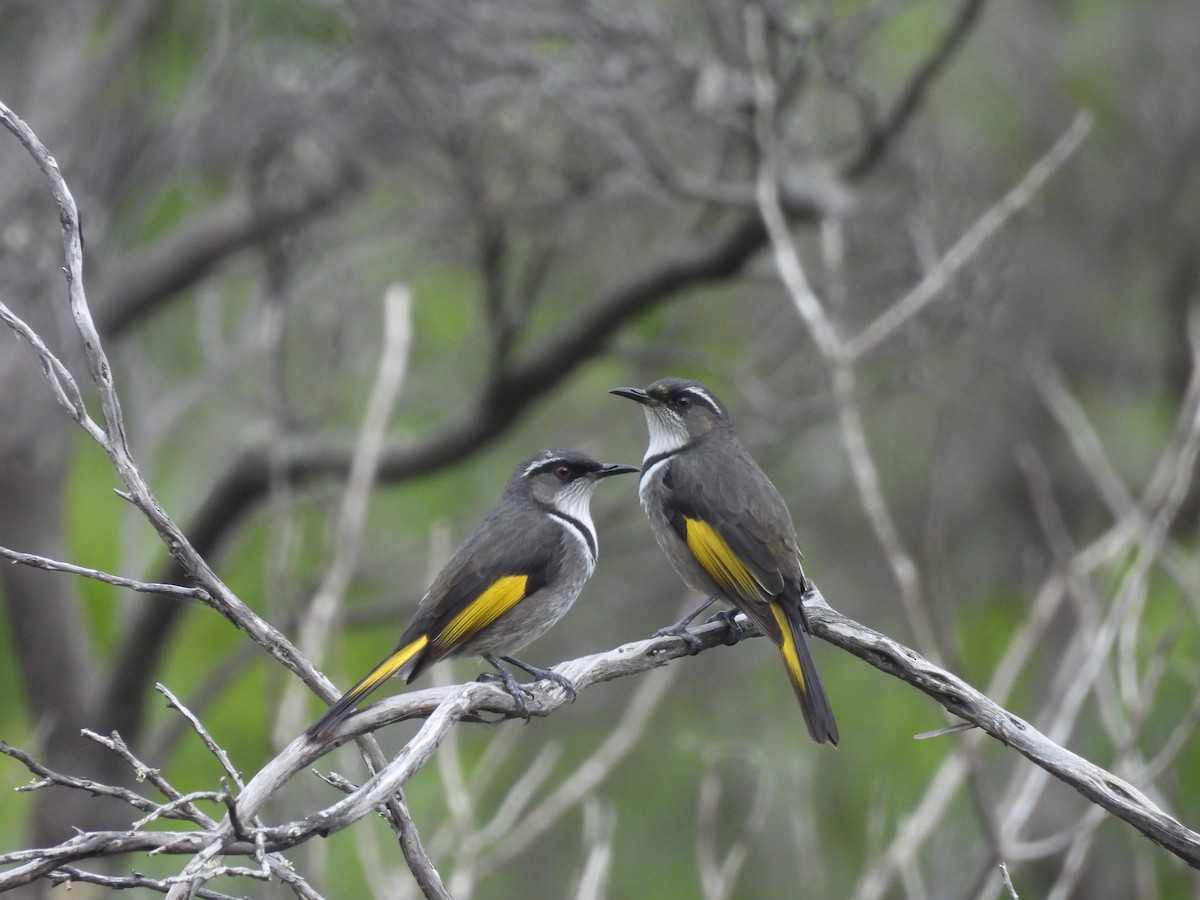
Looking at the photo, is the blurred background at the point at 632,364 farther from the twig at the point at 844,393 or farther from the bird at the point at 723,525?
the bird at the point at 723,525

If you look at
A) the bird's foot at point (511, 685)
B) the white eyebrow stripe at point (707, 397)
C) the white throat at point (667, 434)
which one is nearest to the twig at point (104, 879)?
the bird's foot at point (511, 685)

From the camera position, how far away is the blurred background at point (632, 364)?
6168 mm

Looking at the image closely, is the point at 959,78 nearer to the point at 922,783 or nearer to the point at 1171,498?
the point at 922,783

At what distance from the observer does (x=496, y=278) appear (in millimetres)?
7758

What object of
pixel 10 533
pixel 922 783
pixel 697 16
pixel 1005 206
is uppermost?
pixel 697 16

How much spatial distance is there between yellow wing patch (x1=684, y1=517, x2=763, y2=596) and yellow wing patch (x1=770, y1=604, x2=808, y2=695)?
86 millimetres

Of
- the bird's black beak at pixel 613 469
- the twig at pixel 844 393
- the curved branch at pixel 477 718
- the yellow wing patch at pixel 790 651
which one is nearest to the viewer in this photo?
the curved branch at pixel 477 718

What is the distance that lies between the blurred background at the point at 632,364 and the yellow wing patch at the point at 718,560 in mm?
531

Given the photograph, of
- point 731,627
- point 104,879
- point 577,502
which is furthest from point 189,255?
point 104,879

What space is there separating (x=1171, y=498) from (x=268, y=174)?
6263 mm

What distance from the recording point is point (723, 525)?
4469 millimetres

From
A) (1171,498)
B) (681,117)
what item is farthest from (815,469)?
(1171,498)

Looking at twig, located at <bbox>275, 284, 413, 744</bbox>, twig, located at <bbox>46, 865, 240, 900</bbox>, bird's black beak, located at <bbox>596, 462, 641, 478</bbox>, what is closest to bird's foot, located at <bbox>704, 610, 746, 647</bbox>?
bird's black beak, located at <bbox>596, 462, 641, 478</bbox>

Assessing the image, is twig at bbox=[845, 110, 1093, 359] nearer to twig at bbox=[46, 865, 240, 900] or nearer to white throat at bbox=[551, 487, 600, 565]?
white throat at bbox=[551, 487, 600, 565]
